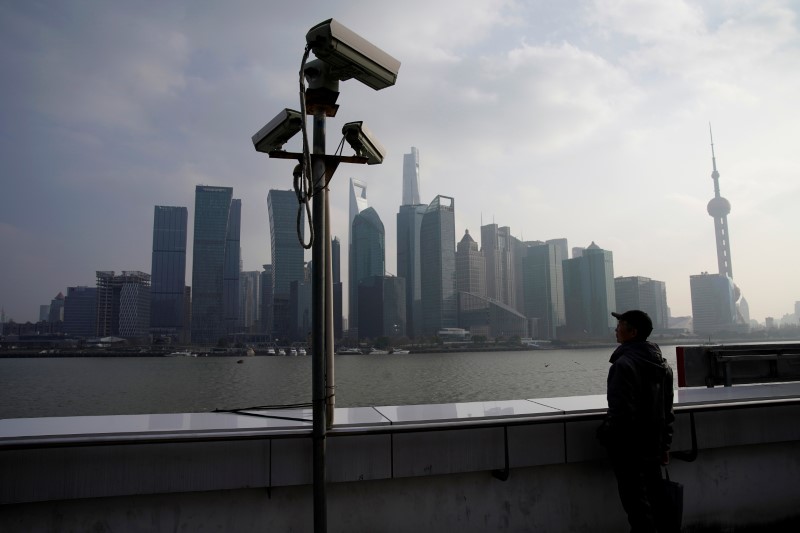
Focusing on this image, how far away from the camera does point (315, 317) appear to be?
258 centimetres

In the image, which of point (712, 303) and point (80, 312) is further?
point (80, 312)

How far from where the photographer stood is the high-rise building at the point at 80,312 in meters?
140

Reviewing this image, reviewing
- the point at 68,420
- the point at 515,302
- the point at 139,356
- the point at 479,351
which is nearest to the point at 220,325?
the point at 139,356

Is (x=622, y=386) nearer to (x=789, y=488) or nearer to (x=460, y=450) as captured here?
(x=460, y=450)

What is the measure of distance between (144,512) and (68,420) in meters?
0.85

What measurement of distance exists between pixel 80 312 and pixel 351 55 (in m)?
171

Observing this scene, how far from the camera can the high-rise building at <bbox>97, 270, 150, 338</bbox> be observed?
134375 mm

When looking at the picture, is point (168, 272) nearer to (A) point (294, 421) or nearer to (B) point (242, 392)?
(B) point (242, 392)

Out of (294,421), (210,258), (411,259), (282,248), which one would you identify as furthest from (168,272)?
(294,421)

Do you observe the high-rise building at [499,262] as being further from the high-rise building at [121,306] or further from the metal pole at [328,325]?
the metal pole at [328,325]

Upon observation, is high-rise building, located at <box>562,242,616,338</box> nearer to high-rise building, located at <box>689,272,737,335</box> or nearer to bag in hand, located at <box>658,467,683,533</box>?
high-rise building, located at <box>689,272,737,335</box>

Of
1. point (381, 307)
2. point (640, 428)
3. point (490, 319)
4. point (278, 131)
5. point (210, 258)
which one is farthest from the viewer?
point (210, 258)

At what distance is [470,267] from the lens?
160 m

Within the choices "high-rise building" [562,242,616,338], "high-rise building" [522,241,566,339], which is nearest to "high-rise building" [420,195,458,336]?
"high-rise building" [522,241,566,339]
